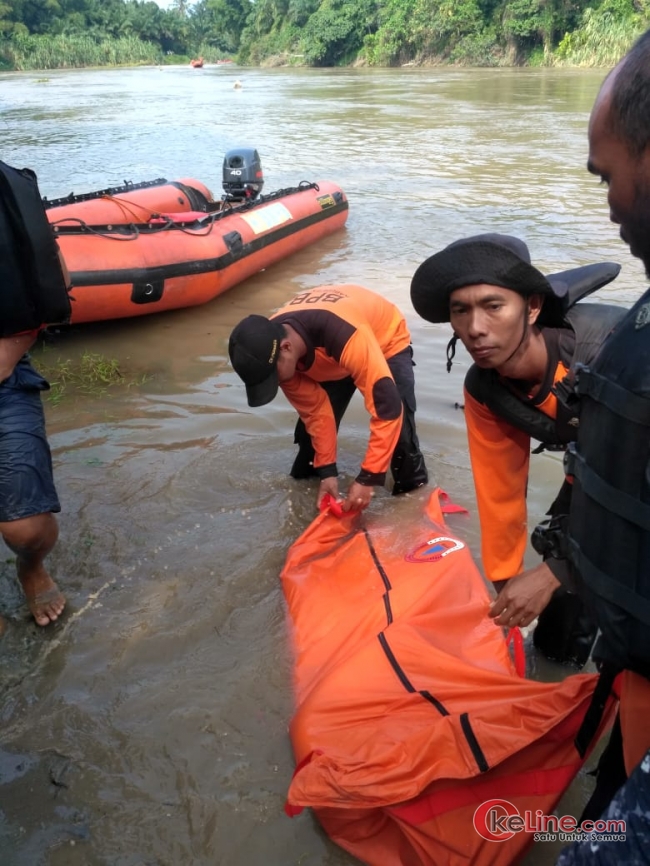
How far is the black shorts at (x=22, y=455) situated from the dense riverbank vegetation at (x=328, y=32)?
111 feet

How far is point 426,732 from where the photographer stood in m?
1.77

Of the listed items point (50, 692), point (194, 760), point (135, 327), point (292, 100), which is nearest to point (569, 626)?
point (194, 760)

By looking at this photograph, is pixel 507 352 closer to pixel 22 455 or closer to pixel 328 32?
pixel 22 455

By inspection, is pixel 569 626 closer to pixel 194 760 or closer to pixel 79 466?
pixel 194 760

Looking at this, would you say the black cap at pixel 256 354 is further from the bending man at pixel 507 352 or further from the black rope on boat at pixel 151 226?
the black rope on boat at pixel 151 226

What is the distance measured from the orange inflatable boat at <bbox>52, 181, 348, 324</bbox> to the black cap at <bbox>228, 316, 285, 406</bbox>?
2.53 m

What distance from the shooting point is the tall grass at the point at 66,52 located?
179 feet

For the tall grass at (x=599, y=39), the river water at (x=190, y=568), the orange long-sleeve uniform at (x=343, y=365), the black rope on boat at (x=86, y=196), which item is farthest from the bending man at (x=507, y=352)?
the tall grass at (x=599, y=39)

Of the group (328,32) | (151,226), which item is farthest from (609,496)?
(328,32)

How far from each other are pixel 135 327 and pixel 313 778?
481 centimetres

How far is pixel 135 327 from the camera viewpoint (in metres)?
5.95

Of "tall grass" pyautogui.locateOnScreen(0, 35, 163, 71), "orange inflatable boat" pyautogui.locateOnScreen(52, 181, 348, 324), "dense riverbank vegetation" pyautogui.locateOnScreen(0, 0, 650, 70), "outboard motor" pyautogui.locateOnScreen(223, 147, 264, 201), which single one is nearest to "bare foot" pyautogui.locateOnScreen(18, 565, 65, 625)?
"orange inflatable boat" pyautogui.locateOnScreen(52, 181, 348, 324)

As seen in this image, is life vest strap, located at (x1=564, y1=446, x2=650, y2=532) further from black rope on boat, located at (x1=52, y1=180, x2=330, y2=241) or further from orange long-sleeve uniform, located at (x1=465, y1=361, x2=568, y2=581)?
black rope on boat, located at (x1=52, y1=180, x2=330, y2=241)

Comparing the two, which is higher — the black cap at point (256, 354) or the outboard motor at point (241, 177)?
the outboard motor at point (241, 177)
